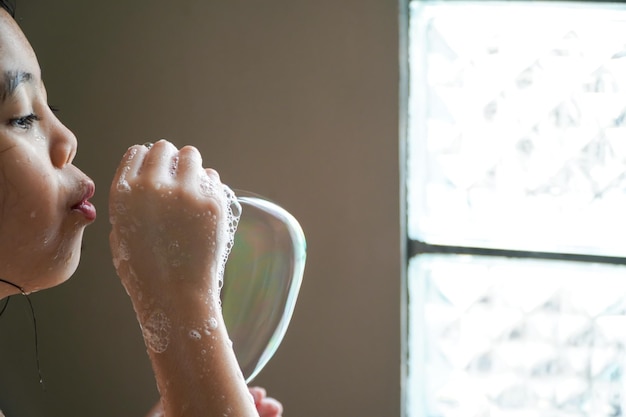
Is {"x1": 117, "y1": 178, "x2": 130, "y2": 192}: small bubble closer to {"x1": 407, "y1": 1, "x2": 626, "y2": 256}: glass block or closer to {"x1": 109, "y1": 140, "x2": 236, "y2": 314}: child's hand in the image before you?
{"x1": 109, "y1": 140, "x2": 236, "y2": 314}: child's hand

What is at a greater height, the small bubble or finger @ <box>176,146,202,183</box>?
finger @ <box>176,146,202,183</box>

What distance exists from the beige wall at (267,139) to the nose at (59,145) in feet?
2.05

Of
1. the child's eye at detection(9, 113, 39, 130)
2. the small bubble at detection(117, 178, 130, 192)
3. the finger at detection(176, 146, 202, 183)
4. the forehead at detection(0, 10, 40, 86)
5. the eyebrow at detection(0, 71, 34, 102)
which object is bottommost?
the small bubble at detection(117, 178, 130, 192)

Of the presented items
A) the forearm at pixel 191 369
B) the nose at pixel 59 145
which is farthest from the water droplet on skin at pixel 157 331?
the nose at pixel 59 145

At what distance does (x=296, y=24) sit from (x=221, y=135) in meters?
0.26

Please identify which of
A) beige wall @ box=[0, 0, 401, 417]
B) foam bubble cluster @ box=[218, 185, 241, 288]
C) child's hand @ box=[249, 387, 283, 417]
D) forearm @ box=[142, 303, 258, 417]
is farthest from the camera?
beige wall @ box=[0, 0, 401, 417]

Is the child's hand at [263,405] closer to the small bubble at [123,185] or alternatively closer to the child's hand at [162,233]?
the child's hand at [162,233]

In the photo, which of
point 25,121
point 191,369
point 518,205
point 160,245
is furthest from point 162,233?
point 518,205

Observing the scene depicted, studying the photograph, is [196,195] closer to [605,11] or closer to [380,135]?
[380,135]

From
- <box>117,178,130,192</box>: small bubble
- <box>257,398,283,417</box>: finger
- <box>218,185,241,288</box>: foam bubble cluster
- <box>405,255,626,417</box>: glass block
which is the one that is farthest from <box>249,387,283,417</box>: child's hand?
<box>405,255,626,417</box>: glass block

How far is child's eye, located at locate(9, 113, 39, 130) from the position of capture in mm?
841

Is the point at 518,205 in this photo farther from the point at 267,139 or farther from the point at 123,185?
the point at 123,185

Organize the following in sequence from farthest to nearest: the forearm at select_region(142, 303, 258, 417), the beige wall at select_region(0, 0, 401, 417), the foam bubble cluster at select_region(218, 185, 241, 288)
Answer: the beige wall at select_region(0, 0, 401, 417), the foam bubble cluster at select_region(218, 185, 241, 288), the forearm at select_region(142, 303, 258, 417)

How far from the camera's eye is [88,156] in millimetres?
1574
